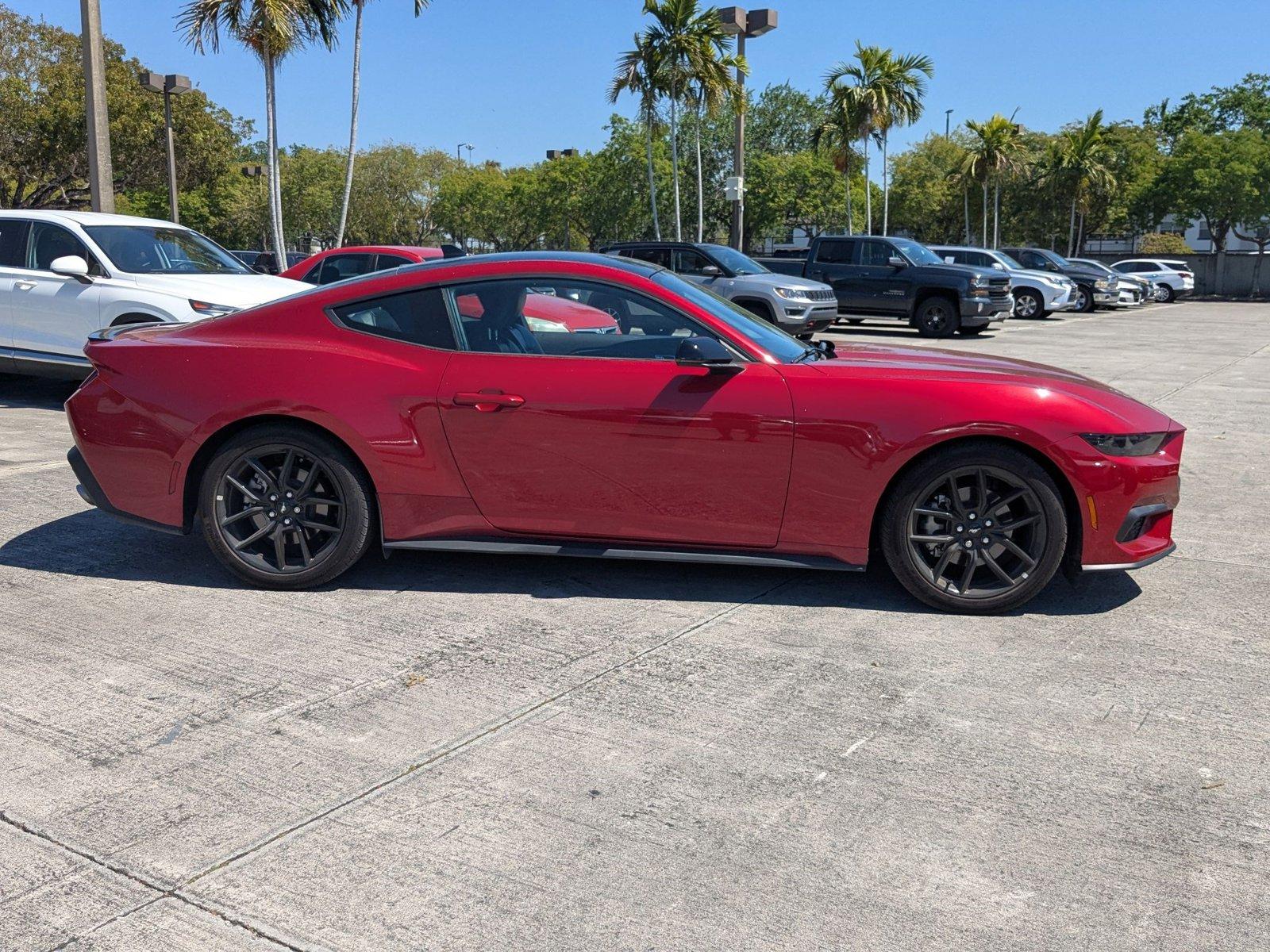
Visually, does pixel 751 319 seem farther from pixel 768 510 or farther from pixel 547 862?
pixel 547 862

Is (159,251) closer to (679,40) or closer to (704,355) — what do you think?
(704,355)

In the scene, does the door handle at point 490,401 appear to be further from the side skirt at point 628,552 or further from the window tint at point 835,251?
the window tint at point 835,251

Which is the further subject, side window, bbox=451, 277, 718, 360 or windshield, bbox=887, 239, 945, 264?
windshield, bbox=887, 239, 945, 264

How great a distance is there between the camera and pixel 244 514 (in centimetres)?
500

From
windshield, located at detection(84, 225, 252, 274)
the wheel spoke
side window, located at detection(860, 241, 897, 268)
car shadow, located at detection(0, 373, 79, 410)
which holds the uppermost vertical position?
side window, located at detection(860, 241, 897, 268)

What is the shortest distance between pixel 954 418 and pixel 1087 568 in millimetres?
821

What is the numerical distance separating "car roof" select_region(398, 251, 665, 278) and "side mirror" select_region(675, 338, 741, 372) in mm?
512

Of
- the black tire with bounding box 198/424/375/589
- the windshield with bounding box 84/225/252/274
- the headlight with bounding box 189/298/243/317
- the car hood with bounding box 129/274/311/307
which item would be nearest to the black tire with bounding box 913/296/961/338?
the windshield with bounding box 84/225/252/274

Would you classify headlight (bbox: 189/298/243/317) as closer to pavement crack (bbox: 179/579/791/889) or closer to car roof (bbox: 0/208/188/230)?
car roof (bbox: 0/208/188/230)

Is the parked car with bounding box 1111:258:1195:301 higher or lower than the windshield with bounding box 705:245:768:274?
higher

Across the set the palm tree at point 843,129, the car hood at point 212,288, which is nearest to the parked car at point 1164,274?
the palm tree at point 843,129

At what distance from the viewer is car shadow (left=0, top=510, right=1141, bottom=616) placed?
4.99 m

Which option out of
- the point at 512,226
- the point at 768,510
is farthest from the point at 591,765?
the point at 512,226

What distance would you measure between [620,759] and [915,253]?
2113 cm
